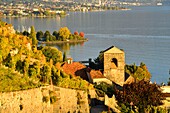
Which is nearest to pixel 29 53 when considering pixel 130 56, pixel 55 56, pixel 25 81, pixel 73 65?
pixel 25 81

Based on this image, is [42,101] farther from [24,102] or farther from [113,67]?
[113,67]

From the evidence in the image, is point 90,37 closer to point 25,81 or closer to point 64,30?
point 64,30

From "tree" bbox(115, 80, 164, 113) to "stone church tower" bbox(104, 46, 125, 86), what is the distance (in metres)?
3.18

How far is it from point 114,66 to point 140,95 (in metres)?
3.56

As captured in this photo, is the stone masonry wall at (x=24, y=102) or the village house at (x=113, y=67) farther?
the village house at (x=113, y=67)

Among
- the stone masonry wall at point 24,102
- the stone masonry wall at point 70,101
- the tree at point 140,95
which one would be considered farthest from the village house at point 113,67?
the stone masonry wall at point 24,102

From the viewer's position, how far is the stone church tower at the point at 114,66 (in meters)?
10.6

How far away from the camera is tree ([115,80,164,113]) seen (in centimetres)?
692

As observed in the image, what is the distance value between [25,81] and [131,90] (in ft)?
8.09

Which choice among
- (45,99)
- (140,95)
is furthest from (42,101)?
(140,95)

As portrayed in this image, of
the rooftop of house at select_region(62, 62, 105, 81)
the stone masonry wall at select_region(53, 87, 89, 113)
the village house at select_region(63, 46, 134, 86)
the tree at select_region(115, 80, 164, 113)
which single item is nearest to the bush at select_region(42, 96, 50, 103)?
the stone masonry wall at select_region(53, 87, 89, 113)

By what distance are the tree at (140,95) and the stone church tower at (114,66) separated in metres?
3.18

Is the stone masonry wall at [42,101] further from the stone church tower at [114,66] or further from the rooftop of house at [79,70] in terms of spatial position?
the stone church tower at [114,66]

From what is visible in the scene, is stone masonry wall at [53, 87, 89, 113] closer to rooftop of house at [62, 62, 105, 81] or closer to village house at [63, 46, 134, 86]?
rooftop of house at [62, 62, 105, 81]
